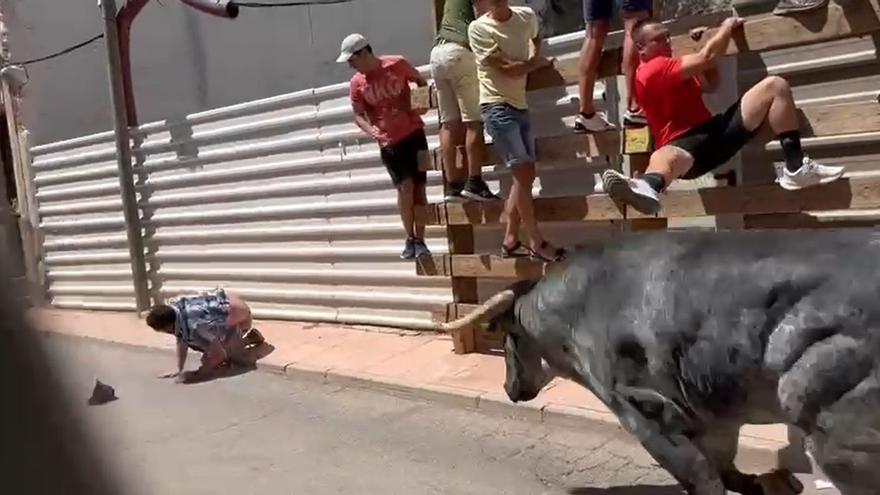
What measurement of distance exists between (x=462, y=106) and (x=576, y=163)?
0.88 meters

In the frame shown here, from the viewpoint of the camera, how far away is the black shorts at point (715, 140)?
222 inches

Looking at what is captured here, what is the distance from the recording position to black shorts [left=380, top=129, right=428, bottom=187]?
783cm

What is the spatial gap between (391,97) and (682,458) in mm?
4307

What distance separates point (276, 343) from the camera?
9297mm

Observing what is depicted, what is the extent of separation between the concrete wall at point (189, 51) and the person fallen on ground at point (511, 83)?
2210mm

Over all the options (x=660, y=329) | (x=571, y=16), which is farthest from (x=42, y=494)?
(x=571, y=16)

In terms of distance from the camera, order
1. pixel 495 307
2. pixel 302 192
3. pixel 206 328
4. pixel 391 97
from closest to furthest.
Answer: pixel 495 307 → pixel 391 97 → pixel 206 328 → pixel 302 192

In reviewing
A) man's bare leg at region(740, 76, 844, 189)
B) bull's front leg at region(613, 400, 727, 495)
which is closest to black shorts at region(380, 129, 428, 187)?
man's bare leg at region(740, 76, 844, 189)

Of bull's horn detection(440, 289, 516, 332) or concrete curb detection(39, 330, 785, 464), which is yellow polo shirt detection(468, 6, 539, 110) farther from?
bull's horn detection(440, 289, 516, 332)

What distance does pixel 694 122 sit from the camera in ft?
19.0

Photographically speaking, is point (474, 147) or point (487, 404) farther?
point (474, 147)

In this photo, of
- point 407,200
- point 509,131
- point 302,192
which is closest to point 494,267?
point 407,200

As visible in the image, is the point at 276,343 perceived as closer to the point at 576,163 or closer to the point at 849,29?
the point at 576,163

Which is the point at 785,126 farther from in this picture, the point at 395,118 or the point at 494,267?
the point at 395,118
